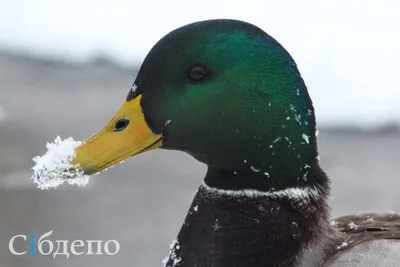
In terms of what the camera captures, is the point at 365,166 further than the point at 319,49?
No

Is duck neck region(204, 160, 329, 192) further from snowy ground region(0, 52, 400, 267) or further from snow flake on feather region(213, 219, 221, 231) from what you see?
snowy ground region(0, 52, 400, 267)

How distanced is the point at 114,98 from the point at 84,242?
159 centimetres

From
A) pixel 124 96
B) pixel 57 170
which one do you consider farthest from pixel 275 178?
pixel 124 96

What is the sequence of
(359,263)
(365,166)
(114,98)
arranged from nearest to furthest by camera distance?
(359,263)
(365,166)
(114,98)

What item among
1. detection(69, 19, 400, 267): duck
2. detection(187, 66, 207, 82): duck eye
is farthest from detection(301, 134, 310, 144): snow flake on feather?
detection(187, 66, 207, 82): duck eye

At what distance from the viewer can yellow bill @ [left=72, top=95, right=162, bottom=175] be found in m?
1.77

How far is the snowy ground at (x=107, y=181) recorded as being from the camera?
141 inches

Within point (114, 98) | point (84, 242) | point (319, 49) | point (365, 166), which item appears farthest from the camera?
point (319, 49)

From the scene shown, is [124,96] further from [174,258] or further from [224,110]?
[224,110]

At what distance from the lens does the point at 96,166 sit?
5.80 ft

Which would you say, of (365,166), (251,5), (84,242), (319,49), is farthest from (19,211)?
(251,5)

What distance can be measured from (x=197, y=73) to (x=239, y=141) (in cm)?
17

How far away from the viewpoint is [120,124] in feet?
5.88

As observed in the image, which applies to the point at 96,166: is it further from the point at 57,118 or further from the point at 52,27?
the point at 52,27
